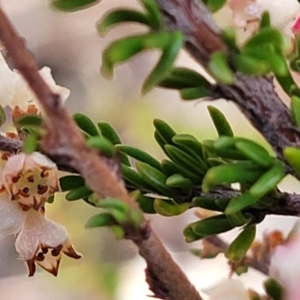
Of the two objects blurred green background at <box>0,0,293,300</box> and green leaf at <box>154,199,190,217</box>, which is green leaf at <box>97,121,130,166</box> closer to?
green leaf at <box>154,199,190,217</box>

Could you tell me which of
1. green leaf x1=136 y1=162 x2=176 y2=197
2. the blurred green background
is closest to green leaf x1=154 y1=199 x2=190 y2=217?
green leaf x1=136 y1=162 x2=176 y2=197

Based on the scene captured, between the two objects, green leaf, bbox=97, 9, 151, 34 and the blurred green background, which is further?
the blurred green background

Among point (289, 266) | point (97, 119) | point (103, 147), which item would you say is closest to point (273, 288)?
point (289, 266)

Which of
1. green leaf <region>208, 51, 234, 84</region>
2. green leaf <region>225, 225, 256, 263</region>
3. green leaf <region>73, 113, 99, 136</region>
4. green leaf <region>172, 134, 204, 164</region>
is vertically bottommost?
green leaf <region>225, 225, 256, 263</region>

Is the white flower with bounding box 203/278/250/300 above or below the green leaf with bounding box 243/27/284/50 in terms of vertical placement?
below

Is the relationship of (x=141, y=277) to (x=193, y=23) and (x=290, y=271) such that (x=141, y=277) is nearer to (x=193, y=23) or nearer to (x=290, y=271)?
(x=290, y=271)

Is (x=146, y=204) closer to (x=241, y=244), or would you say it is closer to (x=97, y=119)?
(x=241, y=244)

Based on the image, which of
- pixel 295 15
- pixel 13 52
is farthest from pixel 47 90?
pixel 295 15
